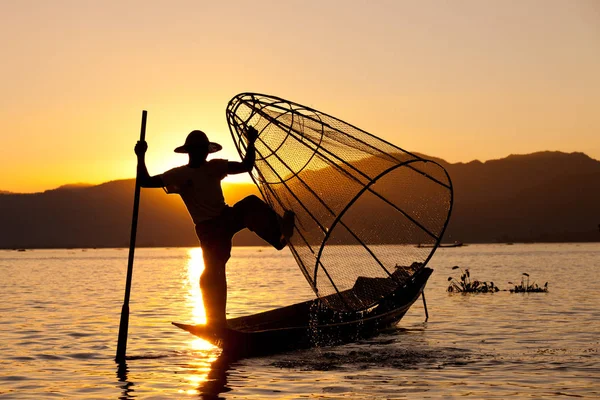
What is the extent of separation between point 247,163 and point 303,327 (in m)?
3.17

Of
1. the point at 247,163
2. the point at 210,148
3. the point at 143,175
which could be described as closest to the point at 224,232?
the point at 247,163

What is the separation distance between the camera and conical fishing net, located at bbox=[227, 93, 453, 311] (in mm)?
13203

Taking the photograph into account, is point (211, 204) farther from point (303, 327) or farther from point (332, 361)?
point (332, 361)

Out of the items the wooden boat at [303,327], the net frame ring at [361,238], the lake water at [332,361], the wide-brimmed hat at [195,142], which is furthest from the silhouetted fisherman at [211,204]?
the lake water at [332,361]

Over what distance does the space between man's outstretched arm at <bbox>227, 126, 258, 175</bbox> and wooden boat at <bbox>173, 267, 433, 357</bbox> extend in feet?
7.25

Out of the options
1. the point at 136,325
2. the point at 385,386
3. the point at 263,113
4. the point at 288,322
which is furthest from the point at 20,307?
the point at 385,386

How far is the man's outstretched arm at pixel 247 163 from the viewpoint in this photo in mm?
11305

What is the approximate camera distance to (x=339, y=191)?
1307 centimetres

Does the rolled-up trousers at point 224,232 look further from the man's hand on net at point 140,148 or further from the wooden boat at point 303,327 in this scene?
the man's hand on net at point 140,148

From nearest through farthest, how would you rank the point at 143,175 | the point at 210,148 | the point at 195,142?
the point at 143,175, the point at 195,142, the point at 210,148

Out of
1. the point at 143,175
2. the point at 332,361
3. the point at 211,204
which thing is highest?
the point at 143,175

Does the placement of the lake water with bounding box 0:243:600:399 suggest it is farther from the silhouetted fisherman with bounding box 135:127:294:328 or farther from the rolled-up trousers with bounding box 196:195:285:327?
the silhouetted fisherman with bounding box 135:127:294:328

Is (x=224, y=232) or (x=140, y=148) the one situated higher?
(x=140, y=148)

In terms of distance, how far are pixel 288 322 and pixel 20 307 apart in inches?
487
